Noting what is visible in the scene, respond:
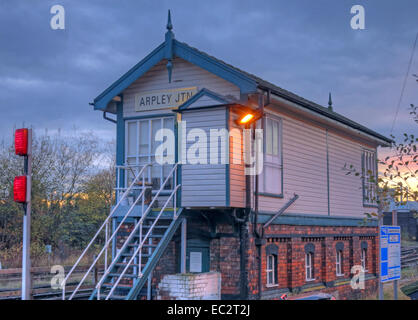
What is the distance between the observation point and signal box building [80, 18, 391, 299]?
13297mm

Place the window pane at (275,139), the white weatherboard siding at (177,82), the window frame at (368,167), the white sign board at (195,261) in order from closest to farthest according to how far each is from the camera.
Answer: the white weatherboard siding at (177,82)
the white sign board at (195,261)
the window pane at (275,139)
the window frame at (368,167)

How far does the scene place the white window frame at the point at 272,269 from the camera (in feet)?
50.2

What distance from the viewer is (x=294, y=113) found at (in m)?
16.7

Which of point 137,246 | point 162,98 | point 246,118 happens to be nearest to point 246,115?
point 246,118

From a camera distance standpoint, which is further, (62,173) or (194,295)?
(62,173)

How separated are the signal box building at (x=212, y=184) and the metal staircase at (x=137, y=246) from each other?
4 cm

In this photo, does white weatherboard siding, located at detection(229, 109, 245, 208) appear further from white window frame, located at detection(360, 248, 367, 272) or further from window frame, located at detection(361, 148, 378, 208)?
white window frame, located at detection(360, 248, 367, 272)

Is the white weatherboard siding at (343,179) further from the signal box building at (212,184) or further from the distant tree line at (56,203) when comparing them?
the distant tree line at (56,203)

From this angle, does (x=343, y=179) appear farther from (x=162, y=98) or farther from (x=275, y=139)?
(x=162, y=98)

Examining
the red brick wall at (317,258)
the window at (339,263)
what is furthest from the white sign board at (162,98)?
the window at (339,263)

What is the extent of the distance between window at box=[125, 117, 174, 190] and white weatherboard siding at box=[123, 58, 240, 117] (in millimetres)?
285

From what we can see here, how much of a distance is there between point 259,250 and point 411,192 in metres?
4.68

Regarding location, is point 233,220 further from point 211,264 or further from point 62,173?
point 62,173

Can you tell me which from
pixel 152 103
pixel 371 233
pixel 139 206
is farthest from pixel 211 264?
pixel 371 233
